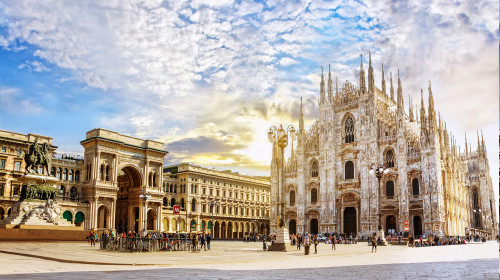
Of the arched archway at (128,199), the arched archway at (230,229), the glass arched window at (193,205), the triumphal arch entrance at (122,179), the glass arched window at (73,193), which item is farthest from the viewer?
the arched archway at (230,229)

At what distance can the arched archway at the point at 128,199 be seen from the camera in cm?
6256

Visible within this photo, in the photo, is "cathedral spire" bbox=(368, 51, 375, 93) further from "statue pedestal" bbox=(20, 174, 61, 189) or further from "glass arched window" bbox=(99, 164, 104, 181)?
"statue pedestal" bbox=(20, 174, 61, 189)

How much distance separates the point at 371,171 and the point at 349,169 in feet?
41.2

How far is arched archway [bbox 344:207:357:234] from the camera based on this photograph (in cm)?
6380

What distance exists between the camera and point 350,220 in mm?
64250

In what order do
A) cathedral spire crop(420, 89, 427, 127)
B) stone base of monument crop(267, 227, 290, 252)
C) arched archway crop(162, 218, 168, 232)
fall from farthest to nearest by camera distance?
arched archway crop(162, 218, 168, 232) < cathedral spire crop(420, 89, 427, 127) < stone base of monument crop(267, 227, 290, 252)

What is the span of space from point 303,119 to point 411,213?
23016 millimetres

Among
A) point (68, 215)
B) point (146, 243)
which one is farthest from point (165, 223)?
point (146, 243)

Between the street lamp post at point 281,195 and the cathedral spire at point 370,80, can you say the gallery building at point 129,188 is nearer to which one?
the street lamp post at point 281,195

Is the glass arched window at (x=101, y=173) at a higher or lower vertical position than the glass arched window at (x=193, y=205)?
higher

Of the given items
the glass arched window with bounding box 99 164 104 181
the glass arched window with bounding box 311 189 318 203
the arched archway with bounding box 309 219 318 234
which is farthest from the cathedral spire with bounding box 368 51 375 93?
the glass arched window with bounding box 99 164 104 181

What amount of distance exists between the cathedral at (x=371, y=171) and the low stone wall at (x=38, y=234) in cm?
2681

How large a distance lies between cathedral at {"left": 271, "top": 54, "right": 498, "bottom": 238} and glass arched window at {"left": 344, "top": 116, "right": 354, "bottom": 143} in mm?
152

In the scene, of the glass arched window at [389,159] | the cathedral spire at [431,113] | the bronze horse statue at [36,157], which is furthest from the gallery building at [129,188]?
the cathedral spire at [431,113]
